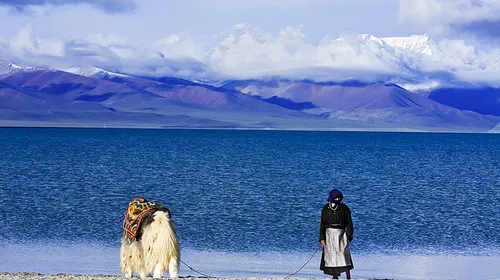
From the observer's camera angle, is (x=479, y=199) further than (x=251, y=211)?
Yes

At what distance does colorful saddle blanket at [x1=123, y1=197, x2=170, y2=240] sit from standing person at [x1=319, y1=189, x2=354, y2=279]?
2271 millimetres

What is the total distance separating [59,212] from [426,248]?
39.6ft

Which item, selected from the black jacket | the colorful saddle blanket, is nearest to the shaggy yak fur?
the colorful saddle blanket

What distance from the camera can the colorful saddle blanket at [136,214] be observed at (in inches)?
543

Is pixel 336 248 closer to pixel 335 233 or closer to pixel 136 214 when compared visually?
pixel 335 233

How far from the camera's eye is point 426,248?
23562 millimetres

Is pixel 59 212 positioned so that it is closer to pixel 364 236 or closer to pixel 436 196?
pixel 364 236

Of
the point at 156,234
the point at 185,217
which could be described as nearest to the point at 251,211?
the point at 185,217

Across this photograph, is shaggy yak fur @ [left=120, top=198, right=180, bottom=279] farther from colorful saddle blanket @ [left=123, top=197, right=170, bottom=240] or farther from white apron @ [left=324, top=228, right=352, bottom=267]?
white apron @ [left=324, top=228, right=352, bottom=267]

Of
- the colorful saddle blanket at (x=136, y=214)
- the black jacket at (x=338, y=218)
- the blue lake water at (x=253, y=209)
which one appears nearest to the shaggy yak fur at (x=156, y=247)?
the colorful saddle blanket at (x=136, y=214)

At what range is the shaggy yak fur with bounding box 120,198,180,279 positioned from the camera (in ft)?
44.1

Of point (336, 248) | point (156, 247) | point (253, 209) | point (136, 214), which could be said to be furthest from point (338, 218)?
point (253, 209)

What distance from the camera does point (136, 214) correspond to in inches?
549

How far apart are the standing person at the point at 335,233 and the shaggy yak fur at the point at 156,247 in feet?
6.95
